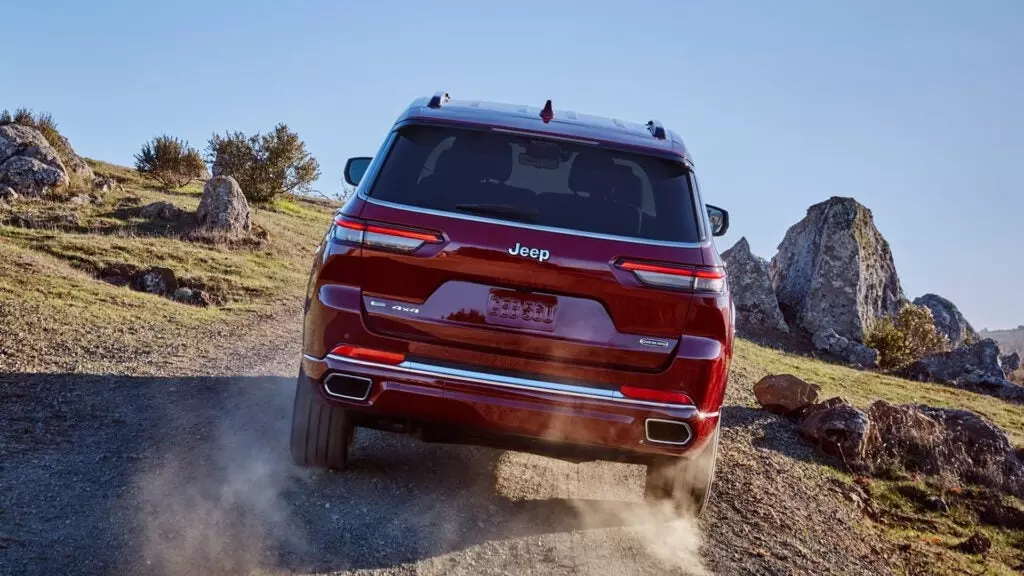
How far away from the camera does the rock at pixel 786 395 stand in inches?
366

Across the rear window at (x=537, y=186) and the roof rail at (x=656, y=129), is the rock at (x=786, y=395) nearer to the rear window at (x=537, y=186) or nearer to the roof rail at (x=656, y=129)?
the roof rail at (x=656, y=129)

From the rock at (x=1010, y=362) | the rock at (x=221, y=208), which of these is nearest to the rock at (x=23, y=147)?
the rock at (x=221, y=208)

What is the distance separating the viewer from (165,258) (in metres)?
14.6

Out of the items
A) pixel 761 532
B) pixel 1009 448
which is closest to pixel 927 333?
pixel 1009 448

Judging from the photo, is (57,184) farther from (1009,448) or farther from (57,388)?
(1009,448)

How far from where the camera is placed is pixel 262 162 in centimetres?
2669

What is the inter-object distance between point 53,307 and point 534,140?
275 inches

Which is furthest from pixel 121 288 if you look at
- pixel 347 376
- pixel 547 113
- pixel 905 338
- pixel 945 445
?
pixel 905 338

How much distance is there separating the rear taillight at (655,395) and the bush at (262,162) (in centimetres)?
2420

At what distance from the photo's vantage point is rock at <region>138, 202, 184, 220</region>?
60.6ft

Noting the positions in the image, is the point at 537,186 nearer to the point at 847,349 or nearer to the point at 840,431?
the point at 840,431

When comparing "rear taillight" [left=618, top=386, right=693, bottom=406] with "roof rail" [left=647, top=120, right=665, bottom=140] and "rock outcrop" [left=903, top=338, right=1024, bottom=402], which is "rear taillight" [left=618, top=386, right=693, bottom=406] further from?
"rock outcrop" [left=903, top=338, right=1024, bottom=402]

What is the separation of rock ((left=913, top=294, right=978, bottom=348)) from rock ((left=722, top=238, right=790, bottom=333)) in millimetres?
13341

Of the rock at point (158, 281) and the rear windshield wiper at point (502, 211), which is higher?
the rear windshield wiper at point (502, 211)
